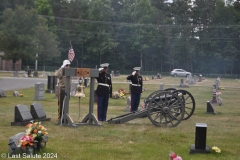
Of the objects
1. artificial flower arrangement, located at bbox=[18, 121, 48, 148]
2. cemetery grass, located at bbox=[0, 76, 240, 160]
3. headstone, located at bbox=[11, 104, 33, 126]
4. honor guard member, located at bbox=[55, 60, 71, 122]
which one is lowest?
cemetery grass, located at bbox=[0, 76, 240, 160]

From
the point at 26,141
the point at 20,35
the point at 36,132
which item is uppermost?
the point at 20,35

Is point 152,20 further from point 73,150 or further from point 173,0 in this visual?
point 73,150

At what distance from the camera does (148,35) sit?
77938 millimetres

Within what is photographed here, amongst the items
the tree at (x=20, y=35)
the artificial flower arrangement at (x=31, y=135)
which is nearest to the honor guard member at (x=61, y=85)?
the artificial flower arrangement at (x=31, y=135)

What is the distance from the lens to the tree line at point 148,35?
77875 millimetres

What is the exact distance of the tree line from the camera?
7788 centimetres

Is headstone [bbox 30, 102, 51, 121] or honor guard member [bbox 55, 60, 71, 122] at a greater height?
honor guard member [bbox 55, 60, 71, 122]

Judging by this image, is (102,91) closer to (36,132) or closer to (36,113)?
(36,113)

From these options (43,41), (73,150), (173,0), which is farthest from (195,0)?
(73,150)

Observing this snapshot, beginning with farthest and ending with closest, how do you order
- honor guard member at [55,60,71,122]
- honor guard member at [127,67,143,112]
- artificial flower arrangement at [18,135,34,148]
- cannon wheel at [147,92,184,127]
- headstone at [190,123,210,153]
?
honor guard member at [127,67,143,112]
honor guard member at [55,60,71,122]
cannon wheel at [147,92,184,127]
headstone at [190,123,210,153]
artificial flower arrangement at [18,135,34,148]

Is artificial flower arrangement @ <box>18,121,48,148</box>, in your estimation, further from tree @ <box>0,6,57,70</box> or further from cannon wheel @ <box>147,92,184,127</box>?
tree @ <box>0,6,57,70</box>

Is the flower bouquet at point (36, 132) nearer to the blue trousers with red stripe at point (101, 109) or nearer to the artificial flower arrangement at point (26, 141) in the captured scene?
the artificial flower arrangement at point (26, 141)

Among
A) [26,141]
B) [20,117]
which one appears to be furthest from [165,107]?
[26,141]

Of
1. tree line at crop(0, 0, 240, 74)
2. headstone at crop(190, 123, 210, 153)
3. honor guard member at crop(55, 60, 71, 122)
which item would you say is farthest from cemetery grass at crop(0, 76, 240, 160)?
tree line at crop(0, 0, 240, 74)
